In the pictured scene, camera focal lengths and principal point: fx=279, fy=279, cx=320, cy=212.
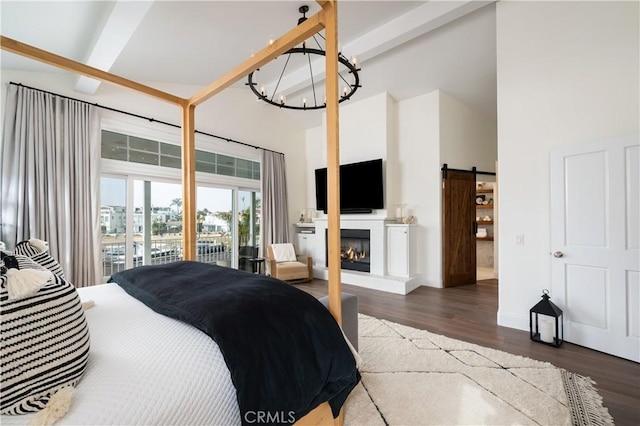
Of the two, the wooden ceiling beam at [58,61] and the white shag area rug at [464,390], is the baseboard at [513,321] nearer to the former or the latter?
the white shag area rug at [464,390]

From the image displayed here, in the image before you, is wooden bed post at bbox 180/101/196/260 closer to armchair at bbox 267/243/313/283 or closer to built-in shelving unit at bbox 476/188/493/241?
armchair at bbox 267/243/313/283

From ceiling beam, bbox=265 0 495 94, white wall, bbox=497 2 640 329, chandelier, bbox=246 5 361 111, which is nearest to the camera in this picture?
white wall, bbox=497 2 640 329

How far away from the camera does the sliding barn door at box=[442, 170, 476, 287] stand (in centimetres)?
471

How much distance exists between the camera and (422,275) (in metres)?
4.91

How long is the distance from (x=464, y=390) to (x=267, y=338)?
158 centimetres

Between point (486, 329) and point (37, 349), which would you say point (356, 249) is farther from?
point (37, 349)

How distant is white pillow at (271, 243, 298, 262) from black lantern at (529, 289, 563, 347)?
12.0 feet

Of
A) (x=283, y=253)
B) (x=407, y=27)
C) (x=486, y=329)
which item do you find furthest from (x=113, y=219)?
(x=486, y=329)

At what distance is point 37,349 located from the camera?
2.44 feet

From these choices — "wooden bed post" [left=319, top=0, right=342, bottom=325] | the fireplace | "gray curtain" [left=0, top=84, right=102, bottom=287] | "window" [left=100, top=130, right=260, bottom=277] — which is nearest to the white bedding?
"wooden bed post" [left=319, top=0, right=342, bottom=325]

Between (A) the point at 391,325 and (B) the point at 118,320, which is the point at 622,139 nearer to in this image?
(A) the point at 391,325

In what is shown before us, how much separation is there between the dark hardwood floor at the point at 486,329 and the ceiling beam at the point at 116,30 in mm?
3718

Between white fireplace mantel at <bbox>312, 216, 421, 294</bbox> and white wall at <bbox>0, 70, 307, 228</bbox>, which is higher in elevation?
white wall at <bbox>0, 70, 307, 228</bbox>

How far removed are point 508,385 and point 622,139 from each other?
2.21 m
